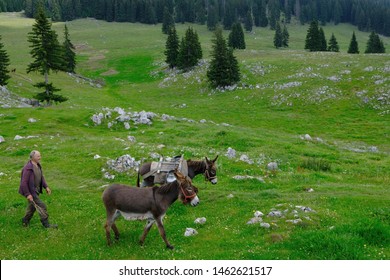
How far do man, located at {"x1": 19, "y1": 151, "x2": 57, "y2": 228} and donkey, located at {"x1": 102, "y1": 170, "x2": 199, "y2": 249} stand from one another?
149 inches

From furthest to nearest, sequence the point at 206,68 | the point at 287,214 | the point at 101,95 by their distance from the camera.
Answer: the point at 206,68 → the point at 101,95 → the point at 287,214

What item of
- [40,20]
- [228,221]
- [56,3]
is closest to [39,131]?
[40,20]

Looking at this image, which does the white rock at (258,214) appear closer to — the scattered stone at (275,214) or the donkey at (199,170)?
the scattered stone at (275,214)

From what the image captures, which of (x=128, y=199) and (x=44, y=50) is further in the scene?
(x=44, y=50)

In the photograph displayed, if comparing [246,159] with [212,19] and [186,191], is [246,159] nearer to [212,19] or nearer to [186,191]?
[186,191]

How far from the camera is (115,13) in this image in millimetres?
192625

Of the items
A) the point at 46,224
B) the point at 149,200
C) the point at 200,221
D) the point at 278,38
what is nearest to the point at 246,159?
the point at 200,221

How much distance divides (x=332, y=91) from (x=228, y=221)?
49160 millimetres

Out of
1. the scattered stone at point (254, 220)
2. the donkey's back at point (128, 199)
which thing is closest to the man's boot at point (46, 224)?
the donkey's back at point (128, 199)

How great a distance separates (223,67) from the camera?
67562mm

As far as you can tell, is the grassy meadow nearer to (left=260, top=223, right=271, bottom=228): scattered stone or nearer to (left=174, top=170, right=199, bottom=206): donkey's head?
(left=260, top=223, right=271, bottom=228): scattered stone

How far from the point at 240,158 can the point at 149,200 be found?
A: 47.7 feet

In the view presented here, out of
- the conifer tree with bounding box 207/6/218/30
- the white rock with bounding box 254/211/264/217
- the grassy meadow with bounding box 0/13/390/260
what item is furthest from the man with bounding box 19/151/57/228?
the conifer tree with bounding box 207/6/218/30
